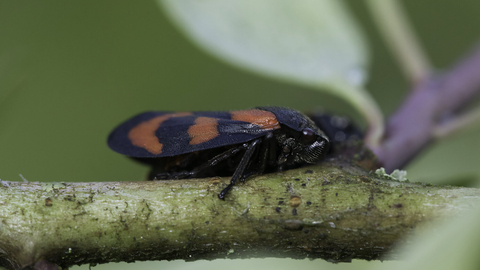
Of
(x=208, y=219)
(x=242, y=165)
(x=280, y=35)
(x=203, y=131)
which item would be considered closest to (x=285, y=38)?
(x=280, y=35)

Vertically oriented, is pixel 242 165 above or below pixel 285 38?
below

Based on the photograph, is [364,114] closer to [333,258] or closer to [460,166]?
[333,258]

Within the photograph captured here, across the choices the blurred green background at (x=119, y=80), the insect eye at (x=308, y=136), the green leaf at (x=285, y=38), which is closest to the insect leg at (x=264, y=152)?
the insect eye at (x=308, y=136)

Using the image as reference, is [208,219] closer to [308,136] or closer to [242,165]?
[242,165]

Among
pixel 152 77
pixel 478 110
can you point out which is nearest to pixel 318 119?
pixel 478 110

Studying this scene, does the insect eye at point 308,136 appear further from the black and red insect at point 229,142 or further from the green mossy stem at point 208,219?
the green mossy stem at point 208,219

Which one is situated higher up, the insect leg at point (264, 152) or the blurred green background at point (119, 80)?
the blurred green background at point (119, 80)
